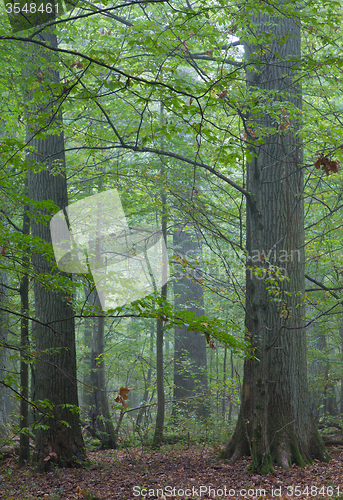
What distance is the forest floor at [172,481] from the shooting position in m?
4.54

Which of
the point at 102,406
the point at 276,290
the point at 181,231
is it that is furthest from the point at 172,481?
the point at 102,406

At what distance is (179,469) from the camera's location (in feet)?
20.7

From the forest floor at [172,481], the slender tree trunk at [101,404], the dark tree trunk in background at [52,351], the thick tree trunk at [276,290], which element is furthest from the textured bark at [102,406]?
the thick tree trunk at [276,290]

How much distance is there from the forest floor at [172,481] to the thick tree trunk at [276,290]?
1.02 ft

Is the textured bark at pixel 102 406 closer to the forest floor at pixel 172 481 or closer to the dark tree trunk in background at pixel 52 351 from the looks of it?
the dark tree trunk in background at pixel 52 351

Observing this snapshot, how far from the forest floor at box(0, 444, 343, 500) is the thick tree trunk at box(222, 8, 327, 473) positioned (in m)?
0.31

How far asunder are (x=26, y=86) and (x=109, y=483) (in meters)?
6.36

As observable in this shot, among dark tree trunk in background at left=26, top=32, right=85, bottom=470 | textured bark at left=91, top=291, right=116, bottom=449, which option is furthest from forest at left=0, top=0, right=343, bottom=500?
textured bark at left=91, top=291, right=116, bottom=449

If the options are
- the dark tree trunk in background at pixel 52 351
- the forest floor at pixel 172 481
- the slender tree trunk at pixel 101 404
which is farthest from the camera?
the slender tree trunk at pixel 101 404

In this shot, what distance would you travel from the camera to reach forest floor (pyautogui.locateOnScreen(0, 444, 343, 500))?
4535mm

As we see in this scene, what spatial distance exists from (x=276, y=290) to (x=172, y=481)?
3164 millimetres

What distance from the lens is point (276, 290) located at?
5.28 meters

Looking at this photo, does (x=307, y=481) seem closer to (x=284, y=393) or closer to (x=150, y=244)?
(x=284, y=393)

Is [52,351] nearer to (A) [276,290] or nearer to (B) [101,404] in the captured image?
(B) [101,404]
